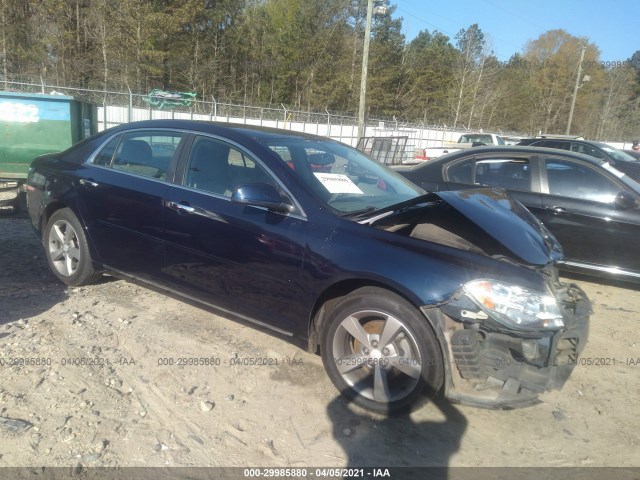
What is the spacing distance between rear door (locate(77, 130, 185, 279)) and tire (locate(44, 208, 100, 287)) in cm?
19

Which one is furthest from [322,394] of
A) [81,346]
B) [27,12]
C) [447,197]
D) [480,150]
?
[27,12]

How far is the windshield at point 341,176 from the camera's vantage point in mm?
3434

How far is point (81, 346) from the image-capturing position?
361 cm

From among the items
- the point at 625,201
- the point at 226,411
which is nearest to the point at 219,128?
the point at 226,411

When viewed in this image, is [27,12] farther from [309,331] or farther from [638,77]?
[638,77]

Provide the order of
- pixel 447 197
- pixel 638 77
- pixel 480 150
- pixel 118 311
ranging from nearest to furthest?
pixel 447 197 < pixel 118 311 < pixel 480 150 < pixel 638 77

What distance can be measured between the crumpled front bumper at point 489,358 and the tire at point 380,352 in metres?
0.09

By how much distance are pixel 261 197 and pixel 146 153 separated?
5.14ft

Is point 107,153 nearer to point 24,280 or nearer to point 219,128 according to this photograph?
point 219,128

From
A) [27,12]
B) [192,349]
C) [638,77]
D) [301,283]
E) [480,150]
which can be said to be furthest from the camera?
[638,77]

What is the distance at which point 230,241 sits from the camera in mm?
3449

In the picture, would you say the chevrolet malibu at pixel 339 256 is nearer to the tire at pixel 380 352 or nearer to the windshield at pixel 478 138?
the tire at pixel 380 352

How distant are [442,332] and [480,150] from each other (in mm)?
4034

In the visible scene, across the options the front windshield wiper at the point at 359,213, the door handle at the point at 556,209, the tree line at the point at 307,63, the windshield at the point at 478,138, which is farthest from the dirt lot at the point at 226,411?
the tree line at the point at 307,63
